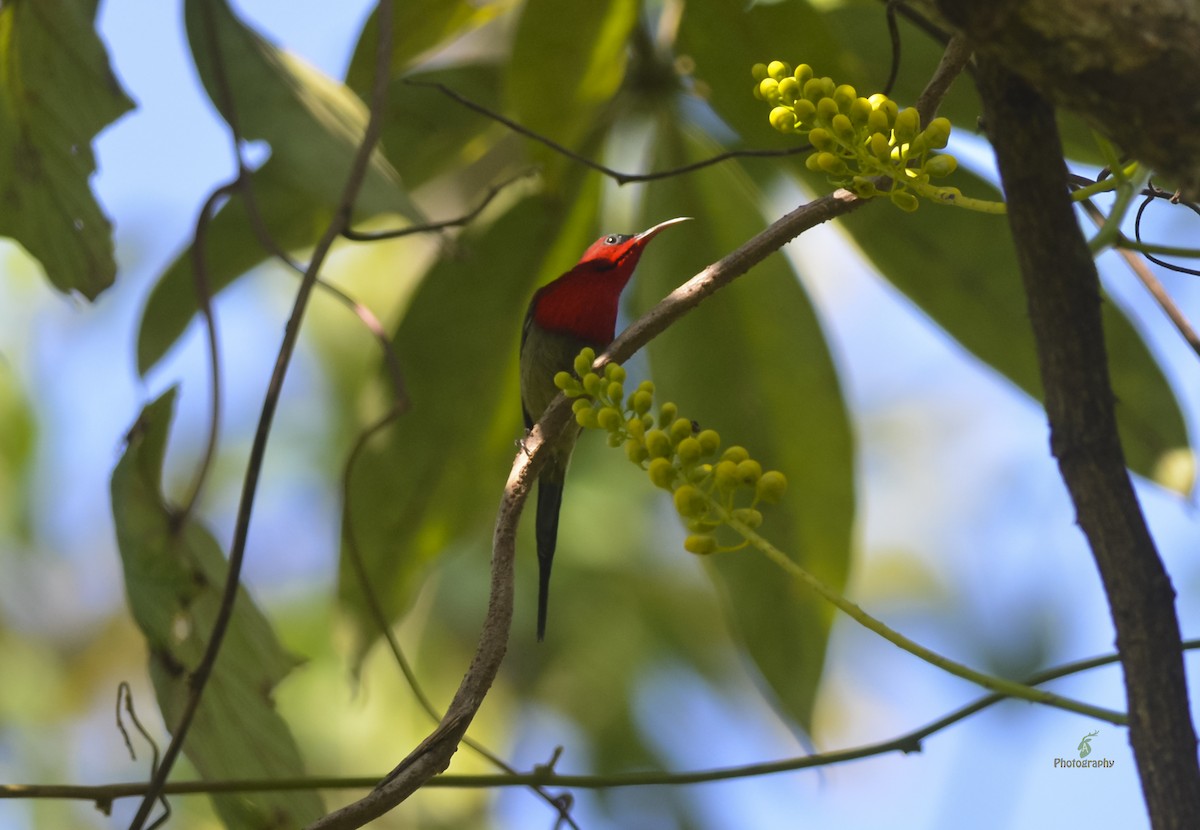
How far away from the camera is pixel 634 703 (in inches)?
231

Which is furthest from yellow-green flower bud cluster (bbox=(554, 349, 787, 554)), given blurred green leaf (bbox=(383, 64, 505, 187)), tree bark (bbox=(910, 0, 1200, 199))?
blurred green leaf (bbox=(383, 64, 505, 187))

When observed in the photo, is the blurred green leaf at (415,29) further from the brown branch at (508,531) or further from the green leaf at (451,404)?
the brown branch at (508,531)

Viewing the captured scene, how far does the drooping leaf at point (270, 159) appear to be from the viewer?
240cm

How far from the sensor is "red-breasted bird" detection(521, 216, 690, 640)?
3062 mm

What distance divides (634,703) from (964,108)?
13.0 feet

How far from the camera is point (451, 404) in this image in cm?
312

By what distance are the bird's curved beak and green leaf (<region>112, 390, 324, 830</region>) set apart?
1.18 meters

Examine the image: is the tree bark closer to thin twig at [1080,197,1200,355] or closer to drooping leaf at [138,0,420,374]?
thin twig at [1080,197,1200,355]

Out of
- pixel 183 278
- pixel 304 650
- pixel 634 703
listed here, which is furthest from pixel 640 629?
pixel 183 278

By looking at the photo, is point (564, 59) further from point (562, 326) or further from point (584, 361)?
point (584, 361)

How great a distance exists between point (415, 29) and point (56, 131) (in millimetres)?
851

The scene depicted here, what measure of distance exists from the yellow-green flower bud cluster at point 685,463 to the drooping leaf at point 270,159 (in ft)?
3.47

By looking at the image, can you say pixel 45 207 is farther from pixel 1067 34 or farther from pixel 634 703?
pixel 634 703

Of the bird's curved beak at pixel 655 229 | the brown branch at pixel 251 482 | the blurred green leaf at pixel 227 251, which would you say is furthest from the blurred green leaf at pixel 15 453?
the brown branch at pixel 251 482
